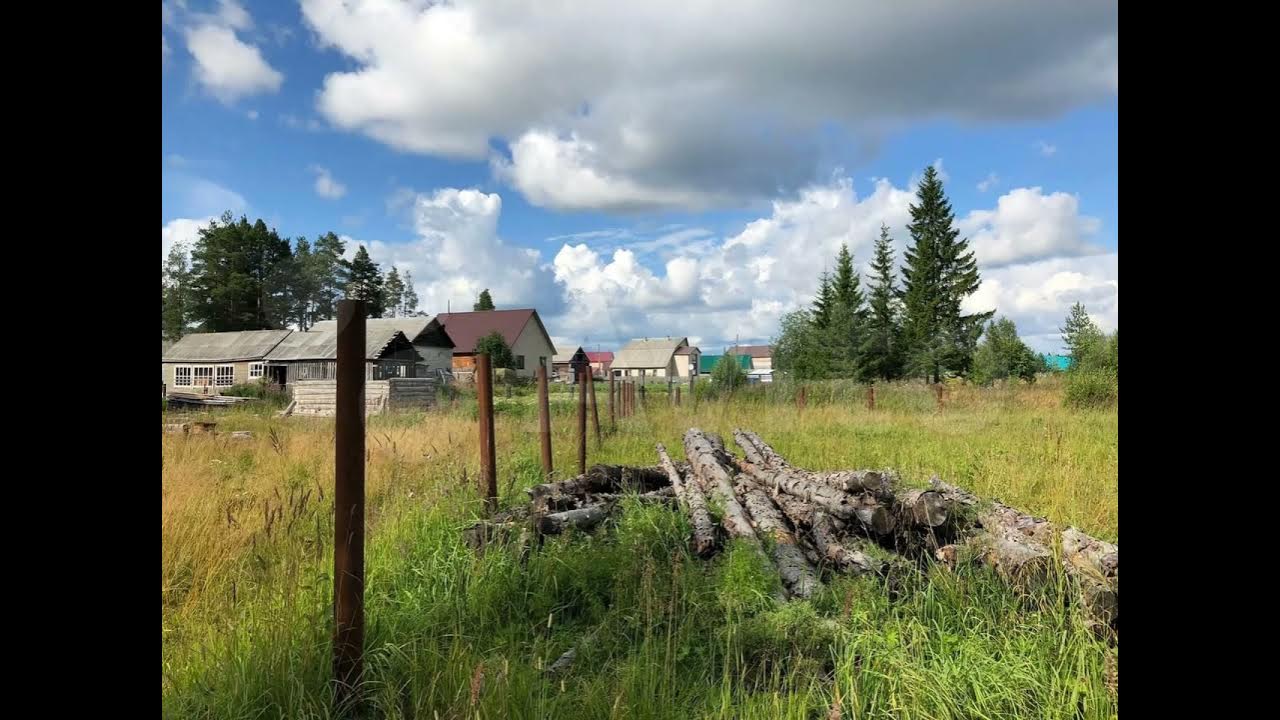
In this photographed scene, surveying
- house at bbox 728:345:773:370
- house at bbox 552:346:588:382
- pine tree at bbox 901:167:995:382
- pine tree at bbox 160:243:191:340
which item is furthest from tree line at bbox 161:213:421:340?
house at bbox 728:345:773:370

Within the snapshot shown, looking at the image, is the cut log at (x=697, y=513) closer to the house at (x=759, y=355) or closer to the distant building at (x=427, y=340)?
the distant building at (x=427, y=340)

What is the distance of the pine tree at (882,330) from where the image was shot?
40.1m

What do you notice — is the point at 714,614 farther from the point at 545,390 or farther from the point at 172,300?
the point at 172,300

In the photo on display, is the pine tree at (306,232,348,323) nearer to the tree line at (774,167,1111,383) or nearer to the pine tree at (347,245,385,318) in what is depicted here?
the pine tree at (347,245,385,318)

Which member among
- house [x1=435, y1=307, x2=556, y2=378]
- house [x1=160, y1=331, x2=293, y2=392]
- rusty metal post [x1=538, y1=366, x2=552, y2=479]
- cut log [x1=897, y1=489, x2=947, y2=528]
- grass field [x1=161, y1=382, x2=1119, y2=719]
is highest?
house [x1=435, y1=307, x2=556, y2=378]

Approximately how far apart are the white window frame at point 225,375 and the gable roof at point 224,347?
0.39 metres

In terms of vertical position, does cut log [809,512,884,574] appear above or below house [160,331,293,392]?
below

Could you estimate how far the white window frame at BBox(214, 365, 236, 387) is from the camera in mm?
37500

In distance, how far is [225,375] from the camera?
1490 inches

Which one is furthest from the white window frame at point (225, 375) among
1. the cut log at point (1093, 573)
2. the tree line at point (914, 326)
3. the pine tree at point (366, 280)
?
the cut log at point (1093, 573)

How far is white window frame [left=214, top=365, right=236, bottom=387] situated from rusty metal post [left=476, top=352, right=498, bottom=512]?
37.8 meters

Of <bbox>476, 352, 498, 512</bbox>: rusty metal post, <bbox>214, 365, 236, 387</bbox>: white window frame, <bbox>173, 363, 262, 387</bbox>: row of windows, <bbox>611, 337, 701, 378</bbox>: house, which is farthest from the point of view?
<bbox>611, 337, 701, 378</bbox>: house

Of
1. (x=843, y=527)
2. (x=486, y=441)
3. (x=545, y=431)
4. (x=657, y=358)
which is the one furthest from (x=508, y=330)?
(x=843, y=527)

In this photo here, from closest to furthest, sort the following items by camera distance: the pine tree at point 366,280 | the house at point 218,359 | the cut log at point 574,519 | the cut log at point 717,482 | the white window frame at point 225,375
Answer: the cut log at point 574,519, the cut log at point 717,482, the house at point 218,359, the white window frame at point 225,375, the pine tree at point 366,280
